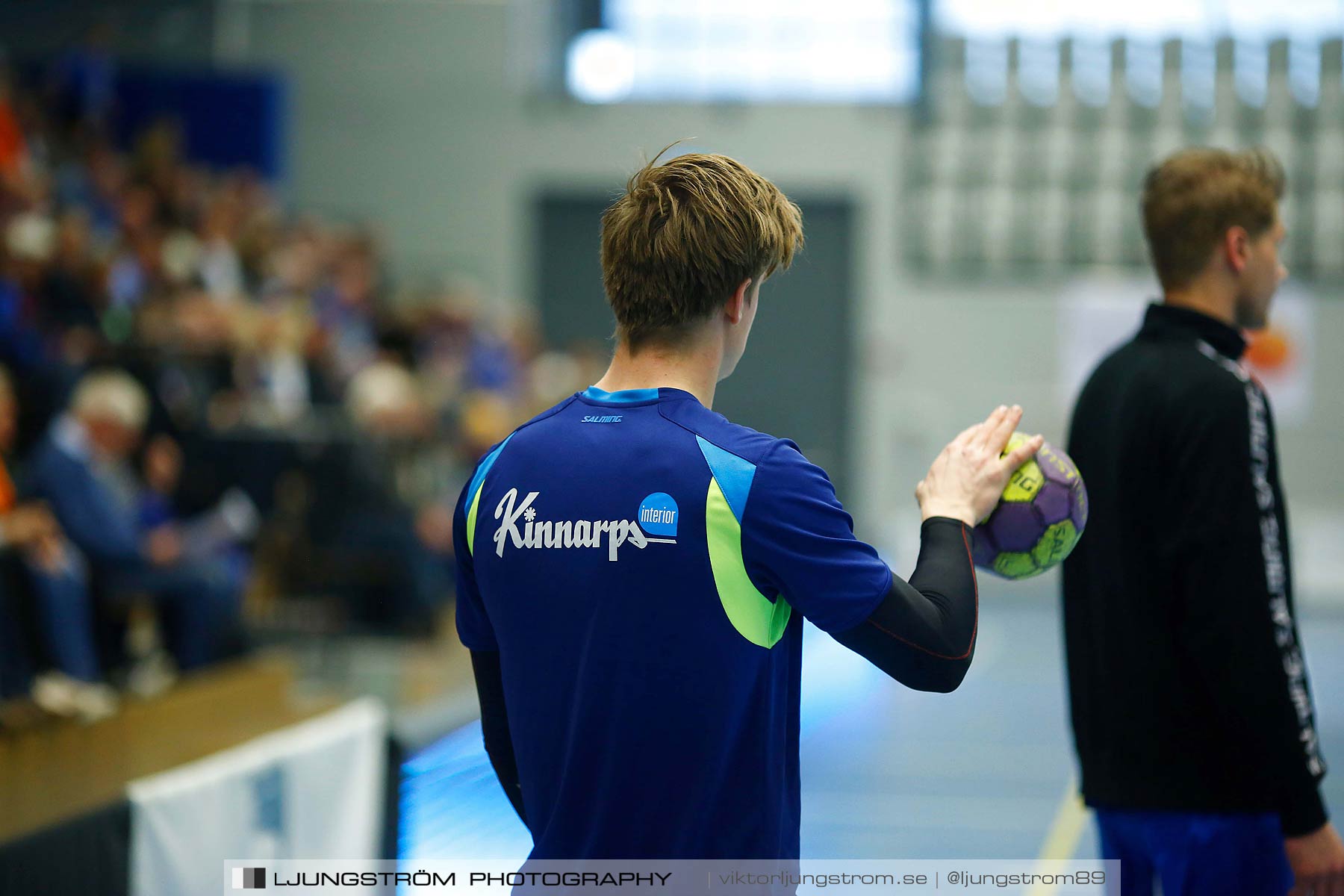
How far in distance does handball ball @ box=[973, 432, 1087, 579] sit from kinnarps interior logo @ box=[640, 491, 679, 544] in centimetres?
54

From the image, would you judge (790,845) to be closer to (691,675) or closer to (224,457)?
(691,675)

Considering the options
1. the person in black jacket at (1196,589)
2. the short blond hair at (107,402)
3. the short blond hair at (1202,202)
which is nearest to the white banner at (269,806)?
the person in black jacket at (1196,589)

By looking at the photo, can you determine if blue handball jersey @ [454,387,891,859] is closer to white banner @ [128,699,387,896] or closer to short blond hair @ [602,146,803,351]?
short blond hair @ [602,146,803,351]

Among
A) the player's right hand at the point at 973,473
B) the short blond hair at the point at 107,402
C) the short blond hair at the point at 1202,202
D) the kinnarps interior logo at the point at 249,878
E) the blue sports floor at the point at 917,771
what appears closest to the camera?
the player's right hand at the point at 973,473

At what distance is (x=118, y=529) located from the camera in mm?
5879

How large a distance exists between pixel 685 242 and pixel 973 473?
1.57 feet

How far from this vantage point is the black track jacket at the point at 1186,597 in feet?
6.63

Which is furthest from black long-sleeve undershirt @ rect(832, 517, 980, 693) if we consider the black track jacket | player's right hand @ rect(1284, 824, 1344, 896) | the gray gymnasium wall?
the gray gymnasium wall

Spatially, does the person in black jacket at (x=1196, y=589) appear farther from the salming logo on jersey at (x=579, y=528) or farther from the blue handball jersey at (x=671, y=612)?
the salming logo on jersey at (x=579, y=528)

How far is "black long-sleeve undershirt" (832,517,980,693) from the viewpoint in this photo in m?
1.42

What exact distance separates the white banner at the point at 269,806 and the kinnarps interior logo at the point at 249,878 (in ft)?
0.91

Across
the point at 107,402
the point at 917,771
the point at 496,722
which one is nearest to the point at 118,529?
the point at 107,402

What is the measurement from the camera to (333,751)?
358 cm

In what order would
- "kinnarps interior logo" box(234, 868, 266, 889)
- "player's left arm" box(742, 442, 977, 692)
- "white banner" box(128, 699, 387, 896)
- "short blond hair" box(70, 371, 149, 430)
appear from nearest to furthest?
1. "player's left arm" box(742, 442, 977, 692)
2. "kinnarps interior logo" box(234, 868, 266, 889)
3. "white banner" box(128, 699, 387, 896)
4. "short blond hair" box(70, 371, 149, 430)
